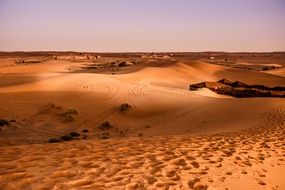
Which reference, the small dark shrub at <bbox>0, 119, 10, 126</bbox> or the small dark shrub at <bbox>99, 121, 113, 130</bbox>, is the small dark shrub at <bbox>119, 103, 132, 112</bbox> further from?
the small dark shrub at <bbox>0, 119, 10, 126</bbox>

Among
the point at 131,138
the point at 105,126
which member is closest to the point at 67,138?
the point at 105,126

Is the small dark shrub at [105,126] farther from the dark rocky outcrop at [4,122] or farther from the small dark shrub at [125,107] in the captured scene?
the dark rocky outcrop at [4,122]

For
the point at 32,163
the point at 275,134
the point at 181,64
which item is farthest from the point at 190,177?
the point at 181,64

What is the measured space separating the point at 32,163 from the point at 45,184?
1.08 meters

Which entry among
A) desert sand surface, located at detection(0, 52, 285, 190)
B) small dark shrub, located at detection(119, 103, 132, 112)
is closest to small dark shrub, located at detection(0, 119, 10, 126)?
desert sand surface, located at detection(0, 52, 285, 190)

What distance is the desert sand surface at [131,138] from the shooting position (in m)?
5.54

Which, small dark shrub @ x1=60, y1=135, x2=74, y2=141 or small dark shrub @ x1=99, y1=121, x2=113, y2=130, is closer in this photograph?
small dark shrub @ x1=60, y1=135, x2=74, y2=141

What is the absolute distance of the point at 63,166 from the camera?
5816 millimetres

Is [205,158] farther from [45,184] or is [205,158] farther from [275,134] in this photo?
[275,134]

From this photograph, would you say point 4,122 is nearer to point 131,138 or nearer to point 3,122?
point 3,122

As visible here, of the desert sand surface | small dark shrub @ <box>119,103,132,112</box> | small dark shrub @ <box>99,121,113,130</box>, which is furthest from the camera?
small dark shrub @ <box>119,103,132,112</box>

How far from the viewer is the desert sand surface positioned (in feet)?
18.2

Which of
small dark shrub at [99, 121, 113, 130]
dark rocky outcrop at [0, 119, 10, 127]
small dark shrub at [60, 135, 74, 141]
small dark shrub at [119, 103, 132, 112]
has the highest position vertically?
small dark shrub at [119, 103, 132, 112]

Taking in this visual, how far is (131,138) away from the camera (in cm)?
907
